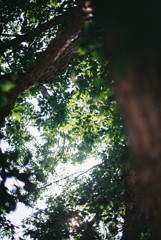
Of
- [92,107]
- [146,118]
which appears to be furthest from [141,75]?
[92,107]

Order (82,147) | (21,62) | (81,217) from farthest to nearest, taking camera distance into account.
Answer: (82,147) < (21,62) < (81,217)

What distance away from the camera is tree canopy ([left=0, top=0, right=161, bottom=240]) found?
1473 millimetres

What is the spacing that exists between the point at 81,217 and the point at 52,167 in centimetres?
714

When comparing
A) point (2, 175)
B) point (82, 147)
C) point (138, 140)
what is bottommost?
point (138, 140)

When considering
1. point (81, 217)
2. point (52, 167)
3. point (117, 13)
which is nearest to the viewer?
point (117, 13)

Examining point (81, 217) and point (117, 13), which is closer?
point (117, 13)

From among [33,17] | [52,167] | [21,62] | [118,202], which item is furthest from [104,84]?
[52,167]

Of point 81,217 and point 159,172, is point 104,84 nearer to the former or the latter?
point 159,172

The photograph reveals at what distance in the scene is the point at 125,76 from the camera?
4.98ft

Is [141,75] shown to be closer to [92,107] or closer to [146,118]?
[146,118]

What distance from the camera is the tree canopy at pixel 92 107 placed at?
1.47 metres

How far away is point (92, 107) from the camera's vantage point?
977cm

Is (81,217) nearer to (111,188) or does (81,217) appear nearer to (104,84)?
(111,188)

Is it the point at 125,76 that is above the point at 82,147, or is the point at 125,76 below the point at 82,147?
below
